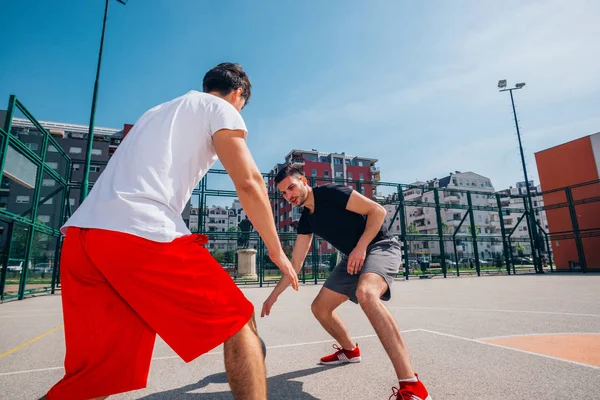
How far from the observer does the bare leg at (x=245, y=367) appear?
1308 mm

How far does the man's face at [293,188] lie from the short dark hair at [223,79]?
1.26 metres

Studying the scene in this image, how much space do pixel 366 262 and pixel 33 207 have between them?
39.1ft

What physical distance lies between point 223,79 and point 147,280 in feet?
3.85

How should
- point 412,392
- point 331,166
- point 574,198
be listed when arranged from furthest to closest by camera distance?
point 331,166 → point 574,198 → point 412,392

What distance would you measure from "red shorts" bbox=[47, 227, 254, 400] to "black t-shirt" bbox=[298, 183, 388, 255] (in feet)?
6.65

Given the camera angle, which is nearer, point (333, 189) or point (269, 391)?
point (269, 391)

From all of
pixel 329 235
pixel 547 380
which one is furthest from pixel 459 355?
pixel 329 235

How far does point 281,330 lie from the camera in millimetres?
5059

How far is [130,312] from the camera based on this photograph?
4.31 feet

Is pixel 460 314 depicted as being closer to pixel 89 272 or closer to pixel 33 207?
pixel 89 272

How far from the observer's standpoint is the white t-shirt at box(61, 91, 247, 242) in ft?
4.47

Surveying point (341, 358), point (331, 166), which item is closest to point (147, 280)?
point (341, 358)

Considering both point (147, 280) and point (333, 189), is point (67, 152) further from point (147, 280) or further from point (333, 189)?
point (147, 280)

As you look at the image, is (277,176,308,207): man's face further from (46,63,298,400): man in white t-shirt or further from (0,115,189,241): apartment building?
(0,115,189,241): apartment building
